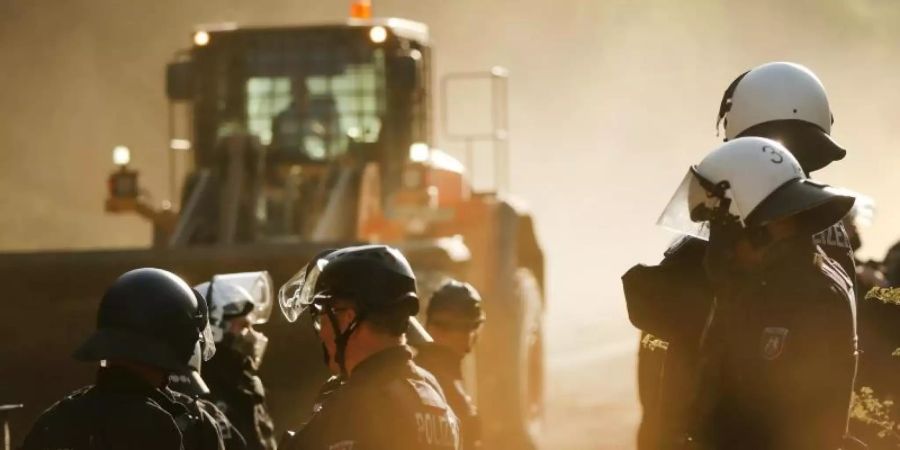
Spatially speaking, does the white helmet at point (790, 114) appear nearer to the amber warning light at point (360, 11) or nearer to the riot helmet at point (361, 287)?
the riot helmet at point (361, 287)

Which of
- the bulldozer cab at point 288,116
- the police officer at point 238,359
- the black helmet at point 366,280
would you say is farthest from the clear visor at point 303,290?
the bulldozer cab at point 288,116

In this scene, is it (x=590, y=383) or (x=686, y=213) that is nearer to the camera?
(x=686, y=213)

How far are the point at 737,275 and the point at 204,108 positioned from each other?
12665mm

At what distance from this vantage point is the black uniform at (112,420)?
16.4 ft

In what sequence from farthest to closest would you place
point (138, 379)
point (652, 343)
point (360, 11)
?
point (360, 11) → point (652, 343) → point (138, 379)

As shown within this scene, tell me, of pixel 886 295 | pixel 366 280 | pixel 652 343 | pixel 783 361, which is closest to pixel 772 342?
pixel 783 361

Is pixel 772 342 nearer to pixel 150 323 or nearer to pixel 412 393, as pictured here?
pixel 412 393

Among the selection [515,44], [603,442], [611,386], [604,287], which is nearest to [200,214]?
[603,442]

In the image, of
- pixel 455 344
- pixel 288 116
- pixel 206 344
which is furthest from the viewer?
pixel 288 116

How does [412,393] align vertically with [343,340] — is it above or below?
below

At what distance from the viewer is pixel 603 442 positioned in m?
19.7

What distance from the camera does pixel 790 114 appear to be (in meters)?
5.98

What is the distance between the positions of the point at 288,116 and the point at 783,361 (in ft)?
40.7

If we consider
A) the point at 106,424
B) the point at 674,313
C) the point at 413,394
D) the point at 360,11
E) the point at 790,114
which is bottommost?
the point at 106,424
